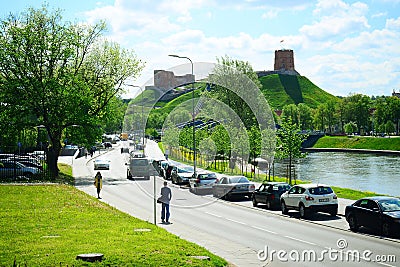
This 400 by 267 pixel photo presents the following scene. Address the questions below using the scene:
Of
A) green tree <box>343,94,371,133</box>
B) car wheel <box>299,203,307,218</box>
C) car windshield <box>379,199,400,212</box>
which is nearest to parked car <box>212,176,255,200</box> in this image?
car wheel <box>299,203,307,218</box>

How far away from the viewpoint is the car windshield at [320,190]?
24.2m

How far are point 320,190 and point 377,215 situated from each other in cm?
553

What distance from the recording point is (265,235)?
1961 centimetres

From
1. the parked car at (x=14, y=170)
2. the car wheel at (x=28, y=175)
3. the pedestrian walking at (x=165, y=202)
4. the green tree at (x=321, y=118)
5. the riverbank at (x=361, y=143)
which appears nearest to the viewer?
the pedestrian walking at (x=165, y=202)

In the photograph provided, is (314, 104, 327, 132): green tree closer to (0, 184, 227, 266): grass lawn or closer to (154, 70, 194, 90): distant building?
(154, 70, 194, 90): distant building

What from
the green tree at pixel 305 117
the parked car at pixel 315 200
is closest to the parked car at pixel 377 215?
the parked car at pixel 315 200

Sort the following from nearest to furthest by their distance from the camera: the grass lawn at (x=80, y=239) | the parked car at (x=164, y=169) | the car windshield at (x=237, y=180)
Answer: the grass lawn at (x=80, y=239), the car windshield at (x=237, y=180), the parked car at (x=164, y=169)

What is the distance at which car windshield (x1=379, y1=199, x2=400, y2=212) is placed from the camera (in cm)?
1879

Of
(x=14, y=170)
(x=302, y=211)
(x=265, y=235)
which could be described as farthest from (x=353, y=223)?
(x=14, y=170)

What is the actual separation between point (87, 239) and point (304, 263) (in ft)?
21.8

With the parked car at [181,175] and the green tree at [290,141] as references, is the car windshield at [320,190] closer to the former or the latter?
the green tree at [290,141]

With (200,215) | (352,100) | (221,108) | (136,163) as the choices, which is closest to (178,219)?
(200,215)

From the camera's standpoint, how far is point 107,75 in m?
53.8

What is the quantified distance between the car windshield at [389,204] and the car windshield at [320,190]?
4945 millimetres
